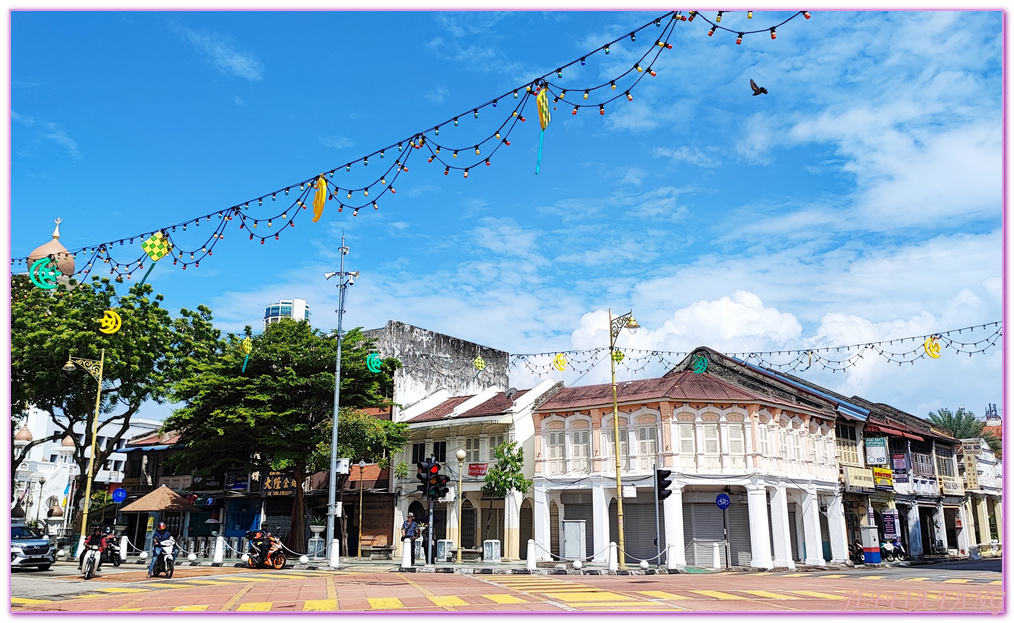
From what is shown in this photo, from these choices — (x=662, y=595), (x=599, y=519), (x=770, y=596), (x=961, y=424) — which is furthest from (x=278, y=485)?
(x=961, y=424)

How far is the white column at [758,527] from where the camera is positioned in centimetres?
3002

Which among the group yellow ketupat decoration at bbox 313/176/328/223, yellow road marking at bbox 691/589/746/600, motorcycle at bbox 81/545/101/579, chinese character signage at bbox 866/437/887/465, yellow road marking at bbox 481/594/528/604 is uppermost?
yellow ketupat decoration at bbox 313/176/328/223

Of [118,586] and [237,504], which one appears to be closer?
[118,586]

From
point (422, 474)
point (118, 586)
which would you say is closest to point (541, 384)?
point (422, 474)

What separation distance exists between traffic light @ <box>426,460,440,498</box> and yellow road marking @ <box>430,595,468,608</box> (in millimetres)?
8145

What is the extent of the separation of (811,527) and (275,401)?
22.0 meters

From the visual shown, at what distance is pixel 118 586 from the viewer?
18.4 metres

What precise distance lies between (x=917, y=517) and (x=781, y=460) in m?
12.5

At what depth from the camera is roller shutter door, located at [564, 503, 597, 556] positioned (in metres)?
33.3

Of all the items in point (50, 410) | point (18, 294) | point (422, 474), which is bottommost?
point (422, 474)

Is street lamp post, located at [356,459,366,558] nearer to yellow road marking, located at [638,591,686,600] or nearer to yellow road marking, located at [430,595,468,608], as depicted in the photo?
yellow road marking, located at [430,595,468,608]

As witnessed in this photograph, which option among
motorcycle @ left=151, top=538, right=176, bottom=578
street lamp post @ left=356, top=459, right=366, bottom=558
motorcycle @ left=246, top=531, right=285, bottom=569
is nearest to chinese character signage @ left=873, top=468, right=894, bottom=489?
street lamp post @ left=356, top=459, right=366, bottom=558

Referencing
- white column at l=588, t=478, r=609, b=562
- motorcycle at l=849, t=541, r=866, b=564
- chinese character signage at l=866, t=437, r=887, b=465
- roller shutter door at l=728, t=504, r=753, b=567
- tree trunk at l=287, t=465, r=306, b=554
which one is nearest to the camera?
roller shutter door at l=728, t=504, r=753, b=567

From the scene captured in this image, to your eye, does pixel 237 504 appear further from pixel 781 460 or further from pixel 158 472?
pixel 781 460
